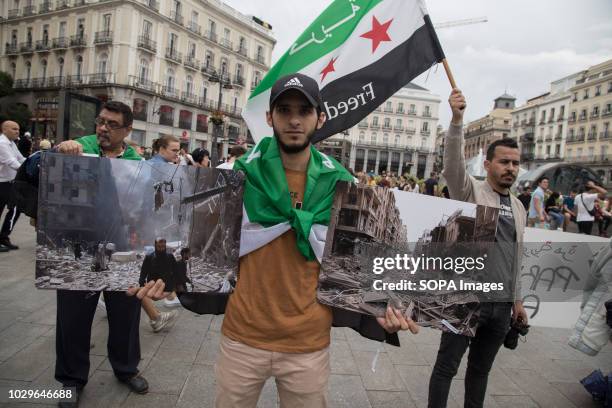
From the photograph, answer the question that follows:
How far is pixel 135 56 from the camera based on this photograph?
117 feet

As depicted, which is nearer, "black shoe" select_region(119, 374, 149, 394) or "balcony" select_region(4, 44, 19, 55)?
"black shoe" select_region(119, 374, 149, 394)

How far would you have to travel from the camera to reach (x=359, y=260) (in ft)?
5.27

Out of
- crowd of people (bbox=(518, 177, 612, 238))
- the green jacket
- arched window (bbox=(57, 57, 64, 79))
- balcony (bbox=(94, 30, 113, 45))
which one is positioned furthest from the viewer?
arched window (bbox=(57, 57, 64, 79))

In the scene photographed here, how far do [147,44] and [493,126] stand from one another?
70.8m

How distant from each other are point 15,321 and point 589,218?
42.0ft

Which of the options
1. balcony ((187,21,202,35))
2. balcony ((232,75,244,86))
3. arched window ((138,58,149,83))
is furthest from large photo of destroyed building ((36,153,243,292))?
balcony ((232,75,244,86))

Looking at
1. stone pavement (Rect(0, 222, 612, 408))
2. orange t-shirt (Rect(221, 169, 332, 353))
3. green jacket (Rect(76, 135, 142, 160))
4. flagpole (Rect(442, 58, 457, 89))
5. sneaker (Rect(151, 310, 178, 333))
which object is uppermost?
flagpole (Rect(442, 58, 457, 89))

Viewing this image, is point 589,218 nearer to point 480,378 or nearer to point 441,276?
point 480,378

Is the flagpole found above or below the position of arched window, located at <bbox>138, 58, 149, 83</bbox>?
below

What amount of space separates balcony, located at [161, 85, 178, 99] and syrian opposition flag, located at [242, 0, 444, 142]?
38.7 meters

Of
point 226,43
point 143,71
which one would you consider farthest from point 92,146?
point 226,43

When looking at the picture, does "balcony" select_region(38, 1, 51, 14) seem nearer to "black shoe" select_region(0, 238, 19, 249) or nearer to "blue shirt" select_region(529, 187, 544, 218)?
"black shoe" select_region(0, 238, 19, 249)

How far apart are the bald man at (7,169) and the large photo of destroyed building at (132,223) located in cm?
506

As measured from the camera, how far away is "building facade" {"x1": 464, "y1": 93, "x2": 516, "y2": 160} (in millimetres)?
81581
